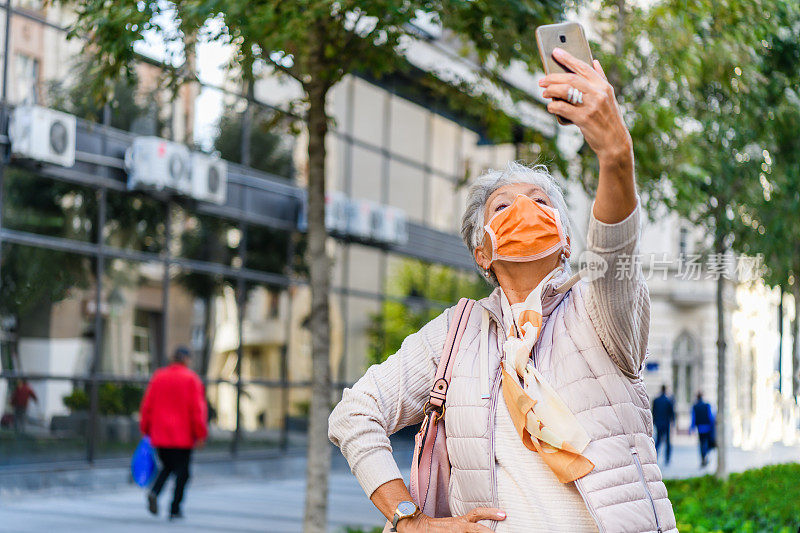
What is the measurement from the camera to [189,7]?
5840 mm

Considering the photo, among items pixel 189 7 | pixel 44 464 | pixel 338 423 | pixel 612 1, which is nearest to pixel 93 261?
pixel 44 464

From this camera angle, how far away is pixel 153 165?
14297 millimetres

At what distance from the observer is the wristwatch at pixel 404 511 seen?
2289 millimetres

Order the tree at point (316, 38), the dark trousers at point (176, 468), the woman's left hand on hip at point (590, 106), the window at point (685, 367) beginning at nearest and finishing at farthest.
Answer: the woman's left hand on hip at point (590, 106) < the tree at point (316, 38) < the dark trousers at point (176, 468) < the window at point (685, 367)

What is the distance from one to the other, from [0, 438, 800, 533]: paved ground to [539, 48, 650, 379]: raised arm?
670 centimetres

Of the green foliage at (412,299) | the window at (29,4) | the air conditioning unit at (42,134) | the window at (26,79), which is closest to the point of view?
the air conditioning unit at (42,134)

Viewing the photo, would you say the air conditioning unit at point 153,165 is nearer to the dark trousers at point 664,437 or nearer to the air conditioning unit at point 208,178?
the air conditioning unit at point 208,178

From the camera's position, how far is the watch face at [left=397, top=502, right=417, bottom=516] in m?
2.29

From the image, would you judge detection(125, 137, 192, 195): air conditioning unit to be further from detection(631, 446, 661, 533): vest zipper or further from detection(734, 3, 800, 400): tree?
detection(631, 446, 661, 533): vest zipper

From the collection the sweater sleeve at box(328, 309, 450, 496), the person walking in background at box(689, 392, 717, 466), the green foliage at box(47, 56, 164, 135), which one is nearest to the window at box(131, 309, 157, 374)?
the green foliage at box(47, 56, 164, 135)

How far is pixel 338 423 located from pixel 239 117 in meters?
14.9

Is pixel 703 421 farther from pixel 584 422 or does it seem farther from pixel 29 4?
pixel 584 422

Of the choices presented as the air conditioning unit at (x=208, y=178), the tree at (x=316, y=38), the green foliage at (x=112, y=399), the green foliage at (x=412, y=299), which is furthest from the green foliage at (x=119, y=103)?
the green foliage at (x=412, y=299)

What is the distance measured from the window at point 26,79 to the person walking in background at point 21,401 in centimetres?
347
